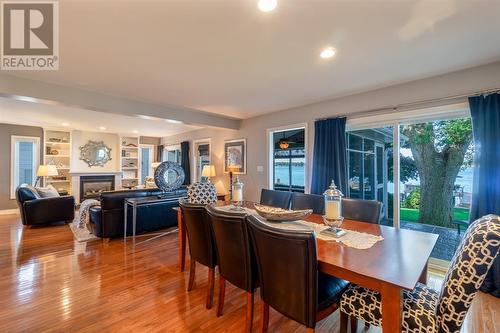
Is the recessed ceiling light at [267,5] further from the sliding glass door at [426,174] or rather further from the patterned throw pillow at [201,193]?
the sliding glass door at [426,174]

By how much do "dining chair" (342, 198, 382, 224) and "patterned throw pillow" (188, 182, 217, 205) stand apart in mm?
1740

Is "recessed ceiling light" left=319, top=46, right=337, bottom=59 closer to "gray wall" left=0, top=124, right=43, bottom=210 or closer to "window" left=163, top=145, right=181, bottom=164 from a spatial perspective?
"window" left=163, top=145, right=181, bottom=164

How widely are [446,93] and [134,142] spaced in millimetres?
8559

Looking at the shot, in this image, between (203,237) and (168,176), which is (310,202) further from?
(168,176)

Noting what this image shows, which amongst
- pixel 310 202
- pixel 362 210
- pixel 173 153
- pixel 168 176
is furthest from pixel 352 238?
pixel 173 153

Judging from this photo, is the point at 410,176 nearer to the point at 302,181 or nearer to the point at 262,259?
the point at 302,181

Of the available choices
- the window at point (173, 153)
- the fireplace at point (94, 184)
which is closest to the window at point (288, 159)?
the window at point (173, 153)

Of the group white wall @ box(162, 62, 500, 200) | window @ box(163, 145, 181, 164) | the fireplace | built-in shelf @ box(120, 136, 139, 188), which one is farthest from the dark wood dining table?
built-in shelf @ box(120, 136, 139, 188)

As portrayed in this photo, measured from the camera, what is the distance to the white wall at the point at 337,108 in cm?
262

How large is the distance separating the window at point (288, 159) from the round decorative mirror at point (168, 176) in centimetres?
198

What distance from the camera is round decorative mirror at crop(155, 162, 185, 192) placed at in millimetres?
3926

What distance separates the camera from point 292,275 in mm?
1321

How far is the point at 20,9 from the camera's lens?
68.1 inches

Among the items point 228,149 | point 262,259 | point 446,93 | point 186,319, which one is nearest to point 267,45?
point 262,259
